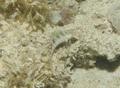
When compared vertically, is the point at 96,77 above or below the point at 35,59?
below

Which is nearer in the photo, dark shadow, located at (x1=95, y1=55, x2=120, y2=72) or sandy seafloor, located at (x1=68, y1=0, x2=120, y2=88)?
sandy seafloor, located at (x1=68, y1=0, x2=120, y2=88)

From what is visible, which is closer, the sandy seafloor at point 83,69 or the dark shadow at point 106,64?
the sandy seafloor at point 83,69

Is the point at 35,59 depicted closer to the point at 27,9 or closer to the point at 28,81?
the point at 28,81

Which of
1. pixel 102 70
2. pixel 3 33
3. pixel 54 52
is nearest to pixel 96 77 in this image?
pixel 102 70

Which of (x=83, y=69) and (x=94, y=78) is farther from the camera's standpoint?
(x=83, y=69)

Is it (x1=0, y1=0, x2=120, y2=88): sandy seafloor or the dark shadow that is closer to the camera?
(x1=0, y1=0, x2=120, y2=88): sandy seafloor

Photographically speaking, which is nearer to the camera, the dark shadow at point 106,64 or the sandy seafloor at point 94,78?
the sandy seafloor at point 94,78

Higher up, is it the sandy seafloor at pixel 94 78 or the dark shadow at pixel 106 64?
the dark shadow at pixel 106 64

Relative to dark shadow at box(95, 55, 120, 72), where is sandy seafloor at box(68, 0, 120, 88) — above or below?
below
